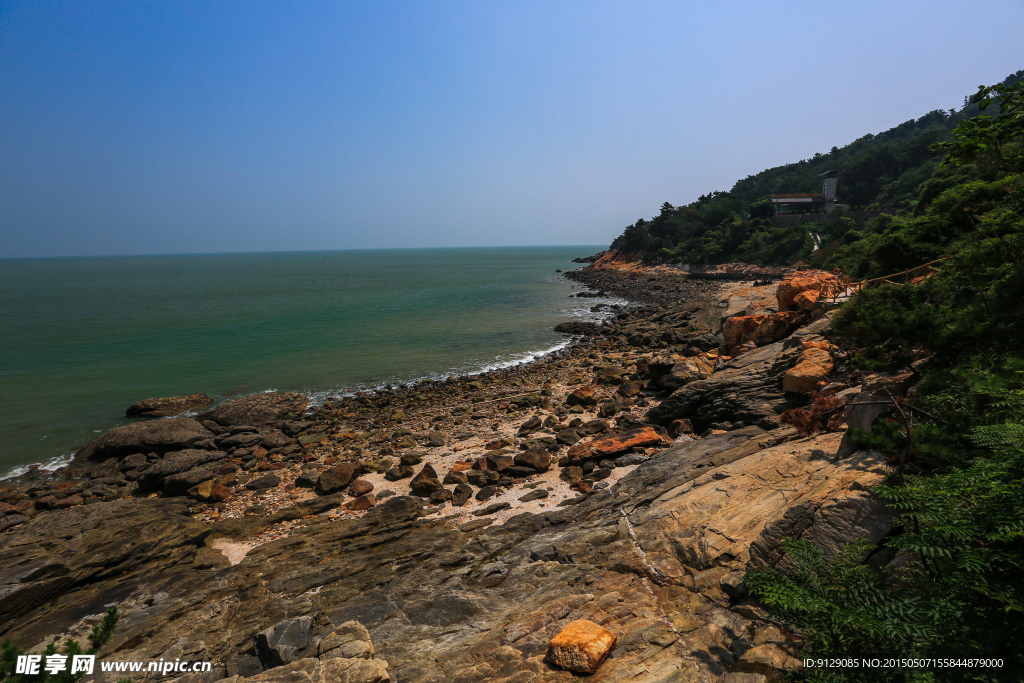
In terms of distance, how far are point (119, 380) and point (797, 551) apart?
34523mm

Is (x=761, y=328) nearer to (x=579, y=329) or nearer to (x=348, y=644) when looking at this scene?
(x=348, y=644)

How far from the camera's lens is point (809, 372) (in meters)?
11.6

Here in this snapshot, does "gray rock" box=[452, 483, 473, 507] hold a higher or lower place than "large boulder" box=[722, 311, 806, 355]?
lower

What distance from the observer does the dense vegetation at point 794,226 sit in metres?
58.6

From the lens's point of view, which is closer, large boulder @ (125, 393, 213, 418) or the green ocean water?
large boulder @ (125, 393, 213, 418)

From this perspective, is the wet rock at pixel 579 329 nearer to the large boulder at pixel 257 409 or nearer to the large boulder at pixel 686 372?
the large boulder at pixel 686 372

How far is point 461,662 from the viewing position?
229 inches

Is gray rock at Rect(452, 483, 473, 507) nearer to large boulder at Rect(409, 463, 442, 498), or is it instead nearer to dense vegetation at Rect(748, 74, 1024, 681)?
large boulder at Rect(409, 463, 442, 498)

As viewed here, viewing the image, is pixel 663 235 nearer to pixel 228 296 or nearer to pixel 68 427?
pixel 228 296

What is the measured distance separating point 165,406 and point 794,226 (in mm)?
76838

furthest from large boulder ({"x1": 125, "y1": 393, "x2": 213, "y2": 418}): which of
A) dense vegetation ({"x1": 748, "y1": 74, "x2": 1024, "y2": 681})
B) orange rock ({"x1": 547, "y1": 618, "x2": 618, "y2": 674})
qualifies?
dense vegetation ({"x1": 748, "y1": 74, "x2": 1024, "y2": 681})

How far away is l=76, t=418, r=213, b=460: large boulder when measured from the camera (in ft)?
56.0

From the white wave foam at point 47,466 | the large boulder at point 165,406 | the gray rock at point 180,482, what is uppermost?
the large boulder at point 165,406

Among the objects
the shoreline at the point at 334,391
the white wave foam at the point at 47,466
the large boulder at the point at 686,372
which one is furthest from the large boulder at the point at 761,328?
the white wave foam at the point at 47,466
